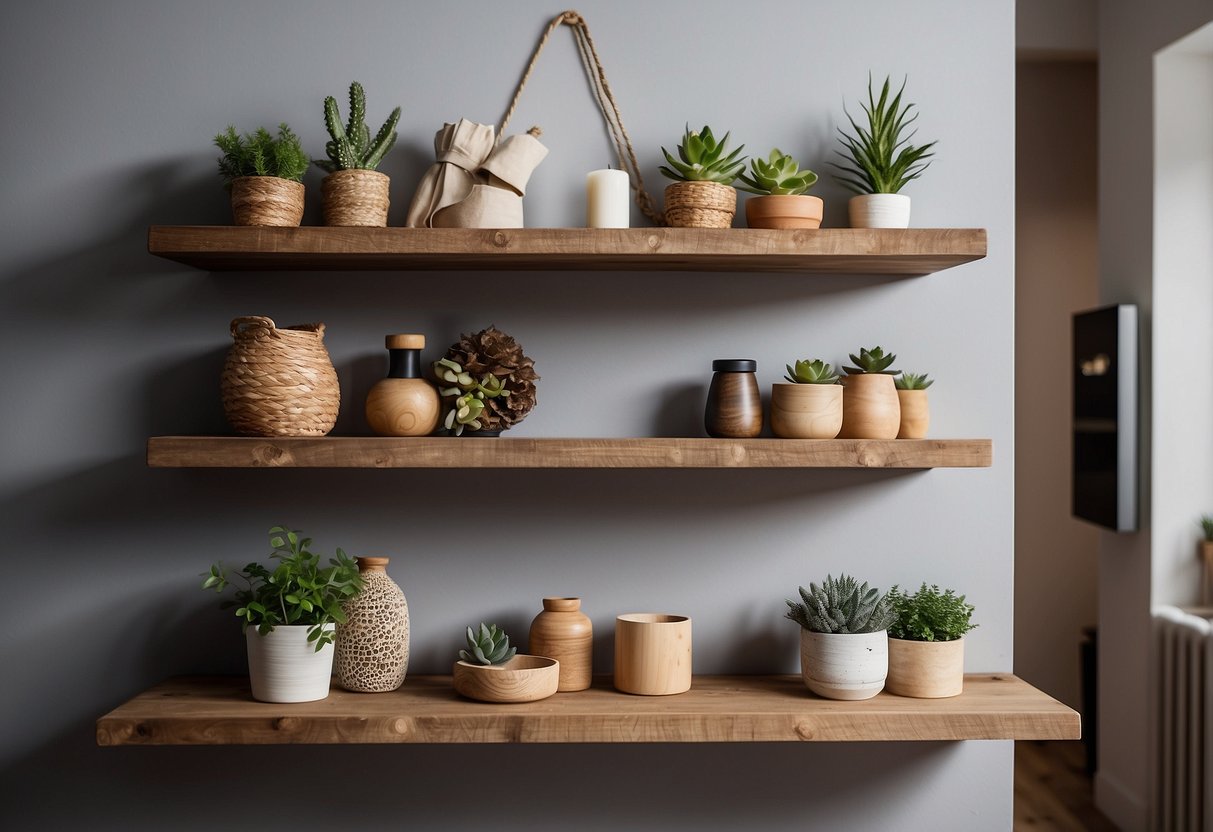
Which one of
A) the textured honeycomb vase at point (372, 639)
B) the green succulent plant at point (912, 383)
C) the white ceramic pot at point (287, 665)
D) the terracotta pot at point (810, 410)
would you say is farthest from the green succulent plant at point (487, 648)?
the green succulent plant at point (912, 383)

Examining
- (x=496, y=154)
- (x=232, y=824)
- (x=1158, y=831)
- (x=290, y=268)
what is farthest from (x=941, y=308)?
(x=1158, y=831)

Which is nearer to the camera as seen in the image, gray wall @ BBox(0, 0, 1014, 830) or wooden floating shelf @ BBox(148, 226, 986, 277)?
wooden floating shelf @ BBox(148, 226, 986, 277)

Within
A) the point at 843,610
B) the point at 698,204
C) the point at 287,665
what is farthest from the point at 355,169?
the point at 843,610

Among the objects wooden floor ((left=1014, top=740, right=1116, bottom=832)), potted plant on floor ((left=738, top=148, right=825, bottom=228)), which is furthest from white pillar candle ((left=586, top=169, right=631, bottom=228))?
wooden floor ((left=1014, top=740, right=1116, bottom=832))

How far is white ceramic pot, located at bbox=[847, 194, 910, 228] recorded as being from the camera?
67.6 inches

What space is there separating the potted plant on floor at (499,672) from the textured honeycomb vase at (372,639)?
0.37 ft

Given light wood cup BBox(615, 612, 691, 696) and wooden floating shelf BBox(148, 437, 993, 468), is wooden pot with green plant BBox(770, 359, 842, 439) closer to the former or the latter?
wooden floating shelf BBox(148, 437, 993, 468)

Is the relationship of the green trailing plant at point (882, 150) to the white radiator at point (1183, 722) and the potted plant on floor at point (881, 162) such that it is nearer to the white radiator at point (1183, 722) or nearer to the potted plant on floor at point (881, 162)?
the potted plant on floor at point (881, 162)

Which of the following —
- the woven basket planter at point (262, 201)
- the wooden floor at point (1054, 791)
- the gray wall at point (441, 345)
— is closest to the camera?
the woven basket planter at point (262, 201)

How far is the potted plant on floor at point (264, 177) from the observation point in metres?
1.66

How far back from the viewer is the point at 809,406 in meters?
1.69

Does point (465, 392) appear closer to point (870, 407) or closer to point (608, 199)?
point (608, 199)

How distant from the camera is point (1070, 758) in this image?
362cm

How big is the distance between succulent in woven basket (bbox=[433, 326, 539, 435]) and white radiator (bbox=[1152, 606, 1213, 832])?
189 centimetres
